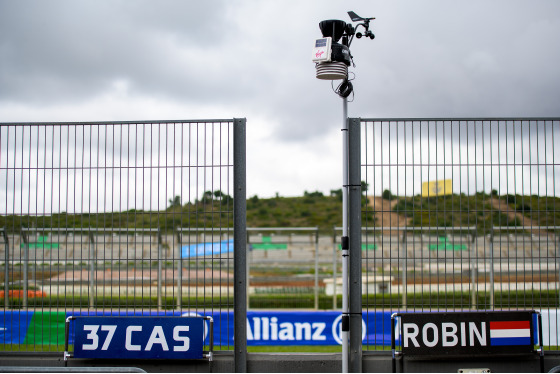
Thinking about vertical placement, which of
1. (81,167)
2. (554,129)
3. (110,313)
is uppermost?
(554,129)

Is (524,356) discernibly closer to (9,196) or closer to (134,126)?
(134,126)

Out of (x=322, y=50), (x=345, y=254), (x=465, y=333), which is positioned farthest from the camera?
(x=465, y=333)

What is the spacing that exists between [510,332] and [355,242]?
2.13m

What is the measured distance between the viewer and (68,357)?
23.0 ft

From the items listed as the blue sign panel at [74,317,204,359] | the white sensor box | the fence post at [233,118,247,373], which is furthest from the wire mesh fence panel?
the blue sign panel at [74,317,204,359]

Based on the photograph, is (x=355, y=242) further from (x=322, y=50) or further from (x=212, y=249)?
(x=322, y=50)

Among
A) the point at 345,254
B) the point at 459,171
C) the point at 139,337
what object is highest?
the point at 459,171

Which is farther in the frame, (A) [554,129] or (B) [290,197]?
(B) [290,197]

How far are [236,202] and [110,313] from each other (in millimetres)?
2161

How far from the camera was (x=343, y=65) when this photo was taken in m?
6.31

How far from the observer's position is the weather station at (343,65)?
20.6 feet

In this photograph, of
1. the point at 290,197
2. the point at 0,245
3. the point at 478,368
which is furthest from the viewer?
the point at 290,197

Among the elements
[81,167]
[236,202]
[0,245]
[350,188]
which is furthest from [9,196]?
[350,188]

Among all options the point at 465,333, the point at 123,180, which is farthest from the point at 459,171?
the point at 123,180
